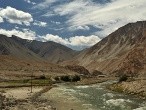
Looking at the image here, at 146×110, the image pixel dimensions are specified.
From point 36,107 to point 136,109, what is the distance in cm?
1542

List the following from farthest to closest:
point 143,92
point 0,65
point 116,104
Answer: point 0,65
point 143,92
point 116,104

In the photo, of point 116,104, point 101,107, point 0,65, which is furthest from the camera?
point 0,65

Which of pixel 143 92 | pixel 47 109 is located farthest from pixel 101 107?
pixel 143 92

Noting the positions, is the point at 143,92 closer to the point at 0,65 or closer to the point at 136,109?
the point at 136,109

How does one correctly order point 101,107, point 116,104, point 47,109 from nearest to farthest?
point 47,109, point 101,107, point 116,104

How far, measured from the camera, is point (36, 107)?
54.5 m

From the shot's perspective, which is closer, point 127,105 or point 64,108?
point 64,108

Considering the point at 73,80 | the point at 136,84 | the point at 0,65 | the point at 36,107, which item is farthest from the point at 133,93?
the point at 0,65

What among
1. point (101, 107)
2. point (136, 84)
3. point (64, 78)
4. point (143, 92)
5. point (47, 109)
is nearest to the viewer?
point (47, 109)

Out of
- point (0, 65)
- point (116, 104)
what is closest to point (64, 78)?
point (0, 65)

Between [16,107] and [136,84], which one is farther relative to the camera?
[136,84]

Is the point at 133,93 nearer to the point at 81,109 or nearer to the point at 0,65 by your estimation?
the point at 81,109

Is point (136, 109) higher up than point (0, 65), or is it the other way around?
point (0, 65)

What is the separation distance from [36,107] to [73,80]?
94714 millimetres
